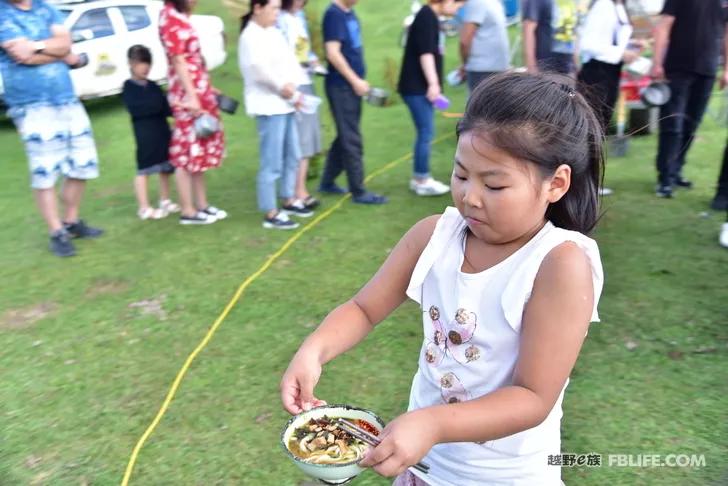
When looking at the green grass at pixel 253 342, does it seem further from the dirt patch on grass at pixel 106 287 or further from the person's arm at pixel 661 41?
the person's arm at pixel 661 41

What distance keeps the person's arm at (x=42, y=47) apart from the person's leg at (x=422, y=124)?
2287 mm

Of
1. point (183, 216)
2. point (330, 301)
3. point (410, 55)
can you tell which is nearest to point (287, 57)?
point (410, 55)

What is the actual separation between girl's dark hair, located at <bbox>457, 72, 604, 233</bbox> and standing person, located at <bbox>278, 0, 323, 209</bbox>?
380cm

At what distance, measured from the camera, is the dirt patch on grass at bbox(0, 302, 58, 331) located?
368 centimetres

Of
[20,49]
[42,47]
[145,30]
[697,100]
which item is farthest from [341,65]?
[145,30]

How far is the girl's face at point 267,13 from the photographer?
442 cm

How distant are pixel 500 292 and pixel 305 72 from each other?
399cm

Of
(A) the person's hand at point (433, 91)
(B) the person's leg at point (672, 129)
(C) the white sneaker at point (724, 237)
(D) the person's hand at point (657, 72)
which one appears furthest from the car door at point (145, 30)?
(C) the white sneaker at point (724, 237)

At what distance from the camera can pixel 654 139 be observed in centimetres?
648

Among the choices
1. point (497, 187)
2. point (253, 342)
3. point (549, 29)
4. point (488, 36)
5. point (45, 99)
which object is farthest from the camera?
point (549, 29)

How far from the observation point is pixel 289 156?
4.88 m

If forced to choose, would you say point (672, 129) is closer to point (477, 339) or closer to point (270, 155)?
point (270, 155)

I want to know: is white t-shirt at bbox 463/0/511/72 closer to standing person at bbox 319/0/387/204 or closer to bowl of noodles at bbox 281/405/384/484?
standing person at bbox 319/0/387/204

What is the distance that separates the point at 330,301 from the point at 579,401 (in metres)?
1.45
